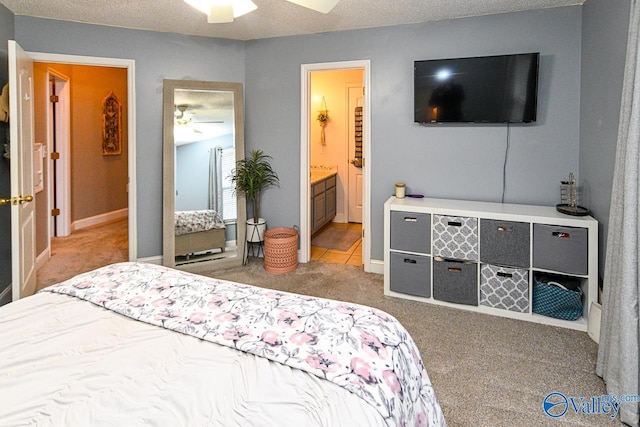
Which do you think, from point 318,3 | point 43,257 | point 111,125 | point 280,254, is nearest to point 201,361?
point 318,3

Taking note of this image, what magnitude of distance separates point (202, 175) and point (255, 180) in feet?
1.77

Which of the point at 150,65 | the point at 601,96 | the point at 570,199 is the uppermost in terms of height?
the point at 150,65

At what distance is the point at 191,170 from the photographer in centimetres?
408

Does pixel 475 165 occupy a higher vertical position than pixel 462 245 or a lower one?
higher

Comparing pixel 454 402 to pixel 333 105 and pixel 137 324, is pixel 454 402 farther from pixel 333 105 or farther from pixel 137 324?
pixel 333 105

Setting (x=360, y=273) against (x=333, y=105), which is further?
(x=333, y=105)

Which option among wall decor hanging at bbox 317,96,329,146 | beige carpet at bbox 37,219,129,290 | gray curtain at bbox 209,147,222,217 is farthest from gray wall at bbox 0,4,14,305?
wall decor hanging at bbox 317,96,329,146

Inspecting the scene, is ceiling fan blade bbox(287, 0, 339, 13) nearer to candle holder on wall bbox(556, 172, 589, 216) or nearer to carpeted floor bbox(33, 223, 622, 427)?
carpeted floor bbox(33, 223, 622, 427)

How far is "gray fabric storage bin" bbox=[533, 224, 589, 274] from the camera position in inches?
110

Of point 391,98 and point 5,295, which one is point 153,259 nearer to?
point 5,295

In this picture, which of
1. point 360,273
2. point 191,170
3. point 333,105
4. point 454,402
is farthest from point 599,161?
point 333,105

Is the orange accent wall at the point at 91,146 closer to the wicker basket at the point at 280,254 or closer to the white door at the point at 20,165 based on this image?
the white door at the point at 20,165

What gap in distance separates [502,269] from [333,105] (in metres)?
4.14

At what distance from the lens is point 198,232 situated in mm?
4191
